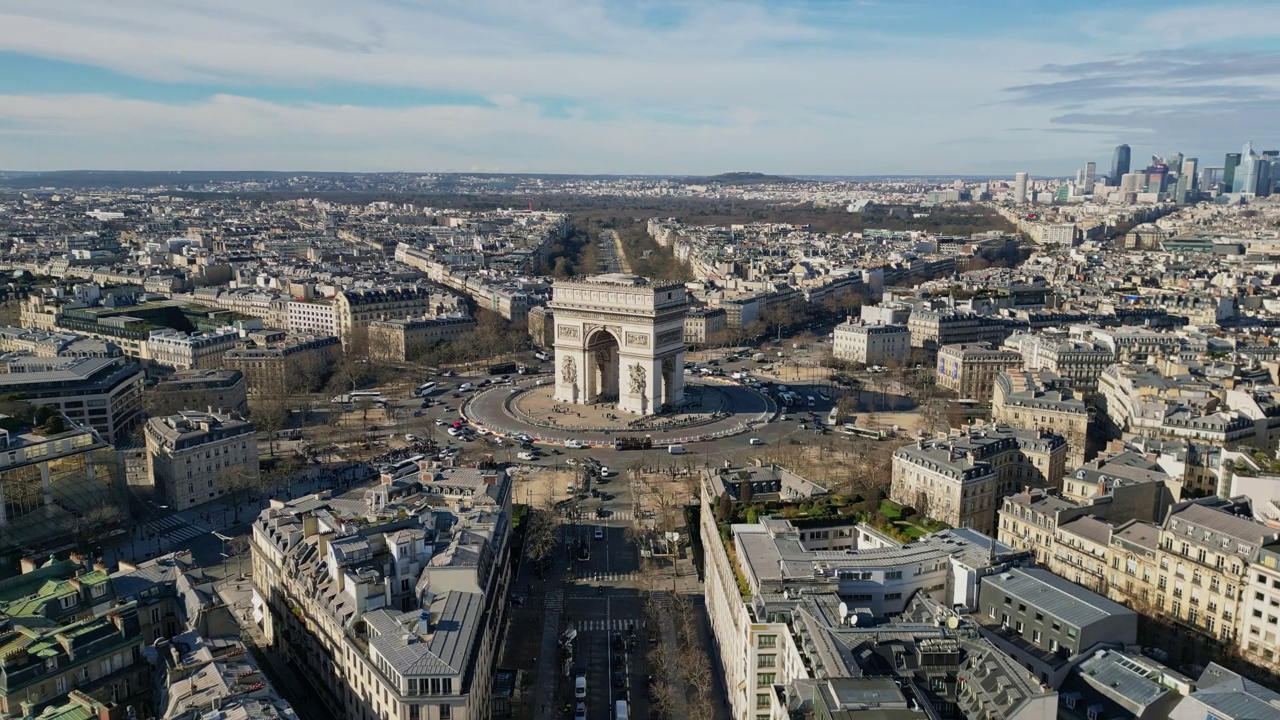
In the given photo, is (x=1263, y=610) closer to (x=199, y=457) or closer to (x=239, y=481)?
(x=239, y=481)

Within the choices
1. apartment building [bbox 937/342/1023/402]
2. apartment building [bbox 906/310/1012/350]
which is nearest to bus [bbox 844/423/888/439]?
apartment building [bbox 937/342/1023/402]

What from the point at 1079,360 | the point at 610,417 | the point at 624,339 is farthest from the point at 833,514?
the point at 1079,360

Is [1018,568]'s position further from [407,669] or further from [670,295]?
[670,295]

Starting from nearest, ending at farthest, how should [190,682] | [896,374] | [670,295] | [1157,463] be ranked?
[190,682] < [1157,463] < [670,295] < [896,374]

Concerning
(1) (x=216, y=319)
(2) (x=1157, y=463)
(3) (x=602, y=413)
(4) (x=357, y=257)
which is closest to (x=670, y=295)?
(3) (x=602, y=413)

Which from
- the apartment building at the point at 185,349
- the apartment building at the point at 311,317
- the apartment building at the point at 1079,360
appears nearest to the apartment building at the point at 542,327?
the apartment building at the point at 311,317
